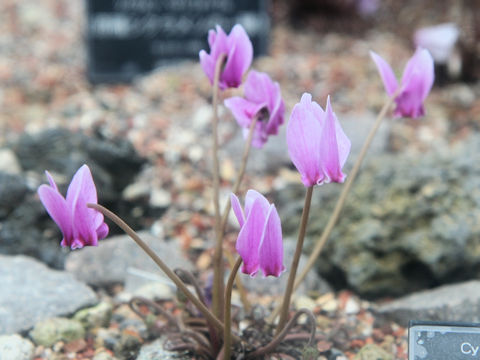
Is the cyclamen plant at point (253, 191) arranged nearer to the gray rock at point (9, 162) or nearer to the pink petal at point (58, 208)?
the pink petal at point (58, 208)

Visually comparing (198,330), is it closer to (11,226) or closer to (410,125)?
(11,226)

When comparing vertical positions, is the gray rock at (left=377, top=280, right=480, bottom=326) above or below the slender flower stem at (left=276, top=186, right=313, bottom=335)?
below

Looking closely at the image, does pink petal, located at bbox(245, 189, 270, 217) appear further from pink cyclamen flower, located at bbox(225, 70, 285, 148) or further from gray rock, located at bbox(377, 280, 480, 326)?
gray rock, located at bbox(377, 280, 480, 326)

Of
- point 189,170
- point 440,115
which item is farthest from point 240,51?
point 440,115

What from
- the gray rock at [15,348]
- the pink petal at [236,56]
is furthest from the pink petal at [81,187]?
the gray rock at [15,348]

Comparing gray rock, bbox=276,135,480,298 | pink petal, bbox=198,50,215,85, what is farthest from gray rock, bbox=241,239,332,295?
pink petal, bbox=198,50,215,85

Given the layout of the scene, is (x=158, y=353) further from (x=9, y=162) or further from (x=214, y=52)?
(x=9, y=162)
